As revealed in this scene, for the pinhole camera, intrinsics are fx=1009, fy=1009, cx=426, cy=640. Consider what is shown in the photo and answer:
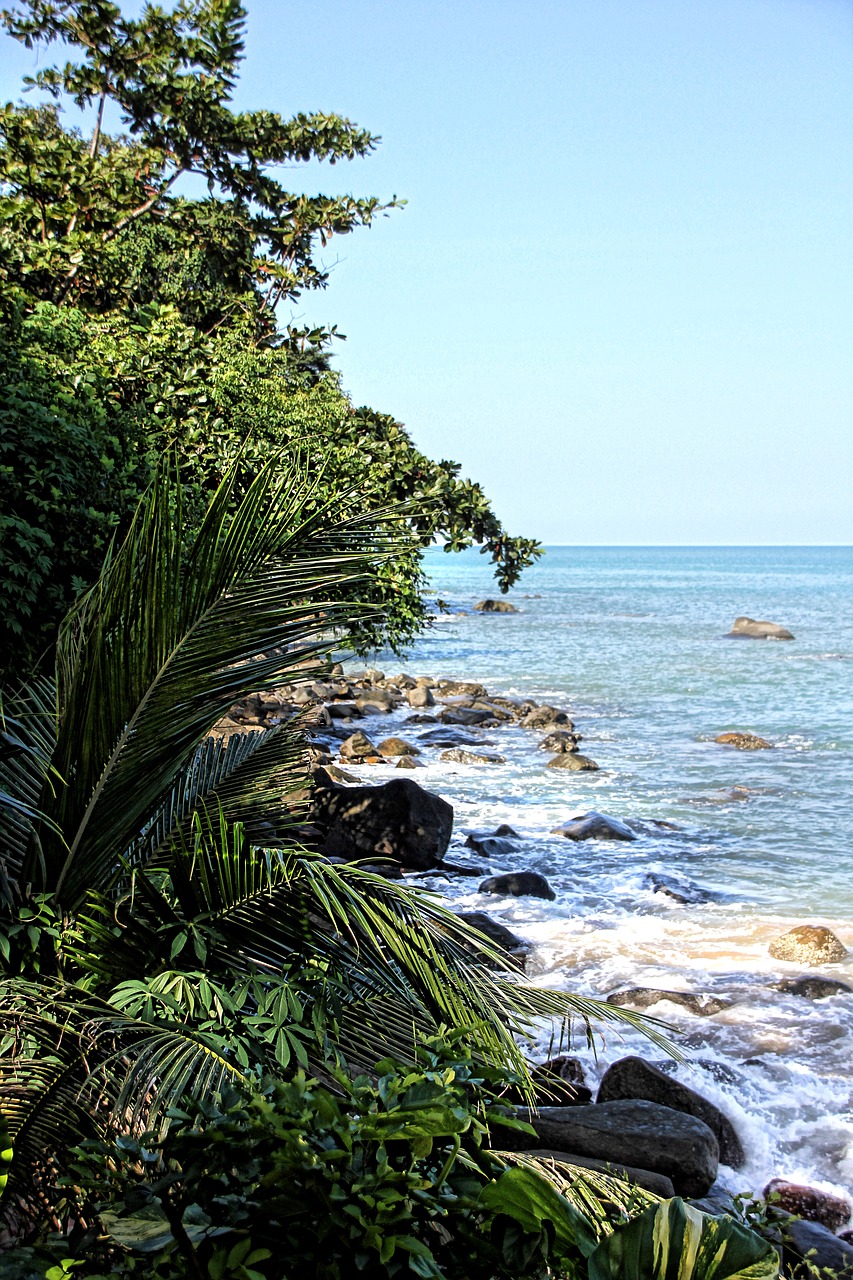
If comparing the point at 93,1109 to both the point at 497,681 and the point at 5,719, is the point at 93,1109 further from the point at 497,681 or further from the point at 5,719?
the point at 497,681

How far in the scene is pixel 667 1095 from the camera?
5.73 metres

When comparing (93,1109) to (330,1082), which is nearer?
(93,1109)

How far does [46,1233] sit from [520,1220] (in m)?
1.26

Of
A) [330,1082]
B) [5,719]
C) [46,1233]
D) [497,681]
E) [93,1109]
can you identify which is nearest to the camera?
[46,1233]

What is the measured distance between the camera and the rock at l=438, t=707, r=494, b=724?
20172mm

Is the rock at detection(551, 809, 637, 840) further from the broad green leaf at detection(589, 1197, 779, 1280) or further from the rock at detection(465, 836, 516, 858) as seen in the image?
the broad green leaf at detection(589, 1197, 779, 1280)

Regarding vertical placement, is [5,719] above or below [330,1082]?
above

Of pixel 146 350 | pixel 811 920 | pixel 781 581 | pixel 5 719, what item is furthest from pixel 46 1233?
pixel 781 581

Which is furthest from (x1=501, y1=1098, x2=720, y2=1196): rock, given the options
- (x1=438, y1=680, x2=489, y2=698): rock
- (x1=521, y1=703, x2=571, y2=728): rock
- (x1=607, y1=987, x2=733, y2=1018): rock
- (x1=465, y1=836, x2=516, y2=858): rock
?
(x1=438, y1=680, x2=489, y2=698): rock

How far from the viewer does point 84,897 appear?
3.22 m

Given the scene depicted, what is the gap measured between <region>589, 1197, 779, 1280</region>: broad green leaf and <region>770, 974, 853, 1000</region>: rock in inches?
239

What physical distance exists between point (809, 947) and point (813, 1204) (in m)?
3.40

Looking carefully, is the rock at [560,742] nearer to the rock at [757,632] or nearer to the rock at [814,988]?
the rock at [814,988]

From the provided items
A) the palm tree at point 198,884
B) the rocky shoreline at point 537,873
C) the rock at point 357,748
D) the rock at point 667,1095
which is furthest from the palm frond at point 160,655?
the rock at point 357,748
